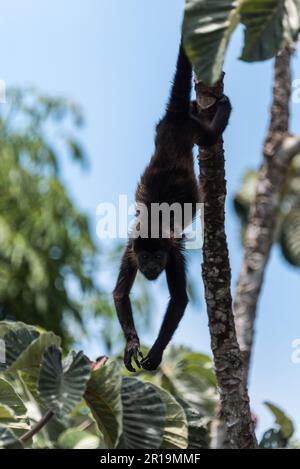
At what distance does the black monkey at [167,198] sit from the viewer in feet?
19.0

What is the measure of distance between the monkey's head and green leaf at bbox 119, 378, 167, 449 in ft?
6.71

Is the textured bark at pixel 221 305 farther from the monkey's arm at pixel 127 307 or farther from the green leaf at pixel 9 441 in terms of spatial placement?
the green leaf at pixel 9 441

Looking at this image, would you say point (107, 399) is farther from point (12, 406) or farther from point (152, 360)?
point (152, 360)

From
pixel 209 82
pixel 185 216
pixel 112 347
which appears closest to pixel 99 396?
pixel 209 82

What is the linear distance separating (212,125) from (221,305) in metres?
1.10

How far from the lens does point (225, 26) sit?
2.98 metres

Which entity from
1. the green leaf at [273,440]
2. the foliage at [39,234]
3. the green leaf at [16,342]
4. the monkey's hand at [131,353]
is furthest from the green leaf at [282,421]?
the foliage at [39,234]

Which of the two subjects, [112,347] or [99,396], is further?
[112,347]

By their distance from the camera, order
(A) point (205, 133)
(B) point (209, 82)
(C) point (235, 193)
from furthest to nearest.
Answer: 1. (C) point (235, 193)
2. (A) point (205, 133)
3. (B) point (209, 82)

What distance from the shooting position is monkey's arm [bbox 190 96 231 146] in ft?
15.4

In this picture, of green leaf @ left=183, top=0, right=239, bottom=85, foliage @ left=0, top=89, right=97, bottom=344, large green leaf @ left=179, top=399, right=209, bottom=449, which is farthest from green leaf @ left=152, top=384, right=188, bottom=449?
foliage @ left=0, top=89, right=97, bottom=344

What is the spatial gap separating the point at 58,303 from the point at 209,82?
14079 mm

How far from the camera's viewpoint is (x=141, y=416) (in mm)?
3809
